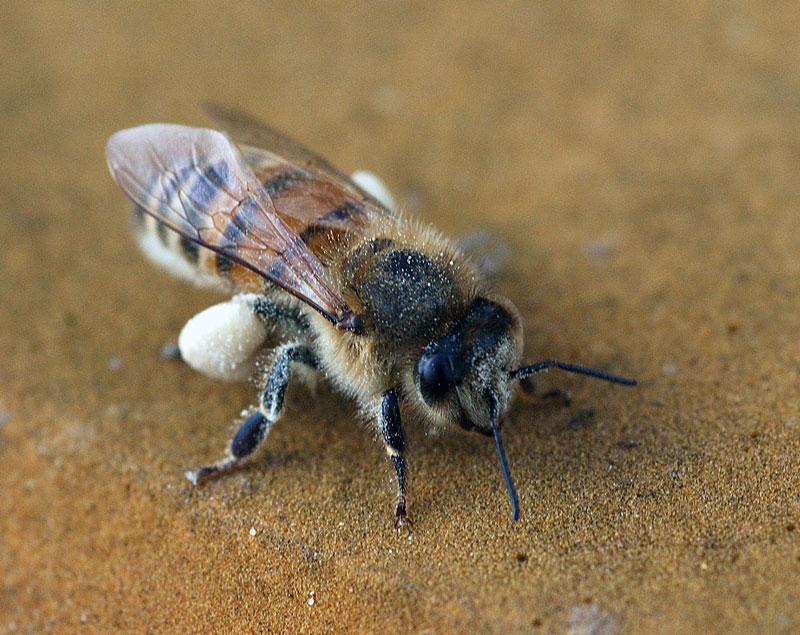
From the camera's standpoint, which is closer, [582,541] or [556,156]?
[582,541]

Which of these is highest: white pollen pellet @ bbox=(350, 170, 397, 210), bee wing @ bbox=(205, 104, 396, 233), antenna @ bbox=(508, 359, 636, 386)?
bee wing @ bbox=(205, 104, 396, 233)

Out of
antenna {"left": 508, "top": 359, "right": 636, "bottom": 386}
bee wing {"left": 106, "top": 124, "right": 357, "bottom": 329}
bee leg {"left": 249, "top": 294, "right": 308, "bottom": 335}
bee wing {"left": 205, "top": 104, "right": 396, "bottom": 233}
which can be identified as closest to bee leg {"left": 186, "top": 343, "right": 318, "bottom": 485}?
bee leg {"left": 249, "top": 294, "right": 308, "bottom": 335}

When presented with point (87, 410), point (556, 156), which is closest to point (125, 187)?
point (87, 410)

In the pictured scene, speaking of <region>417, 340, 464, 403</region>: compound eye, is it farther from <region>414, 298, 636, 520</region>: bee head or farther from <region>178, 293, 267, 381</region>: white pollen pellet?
<region>178, 293, 267, 381</region>: white pollen pellet

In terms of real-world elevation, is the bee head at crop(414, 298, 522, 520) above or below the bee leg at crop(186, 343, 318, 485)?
above

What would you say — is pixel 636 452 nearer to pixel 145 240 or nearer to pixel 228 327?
pixel 228 327
